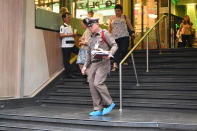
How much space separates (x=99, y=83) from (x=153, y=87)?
1.97 metres

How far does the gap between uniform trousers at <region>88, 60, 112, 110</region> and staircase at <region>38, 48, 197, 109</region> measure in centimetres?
115

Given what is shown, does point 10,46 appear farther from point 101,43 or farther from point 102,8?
point 102,8

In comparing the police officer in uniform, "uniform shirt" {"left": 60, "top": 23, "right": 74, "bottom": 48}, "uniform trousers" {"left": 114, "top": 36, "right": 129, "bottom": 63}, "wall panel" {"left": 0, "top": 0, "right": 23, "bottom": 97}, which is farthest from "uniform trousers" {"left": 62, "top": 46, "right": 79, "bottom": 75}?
"wall panel" {"left": 0, "top": 0, "right": 23, "bottom": 97}

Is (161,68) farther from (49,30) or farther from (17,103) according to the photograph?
(17,103)

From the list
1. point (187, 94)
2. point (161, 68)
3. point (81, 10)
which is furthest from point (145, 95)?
point (81, 10)

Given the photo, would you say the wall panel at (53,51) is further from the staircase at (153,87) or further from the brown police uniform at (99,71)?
the brown police uniform at (99,71)

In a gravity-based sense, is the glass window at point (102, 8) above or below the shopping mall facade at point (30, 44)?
above

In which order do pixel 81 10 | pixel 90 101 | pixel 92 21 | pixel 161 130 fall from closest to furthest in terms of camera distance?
1. pixel 161 130
2. pixel 92 21
3. pixel 90 101
4. pixel 81 10

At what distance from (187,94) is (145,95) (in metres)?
0.85

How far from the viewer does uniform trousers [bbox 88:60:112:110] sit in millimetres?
5324

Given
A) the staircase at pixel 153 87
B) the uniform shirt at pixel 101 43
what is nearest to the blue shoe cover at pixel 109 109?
the uniform shirt at pixel 101 43

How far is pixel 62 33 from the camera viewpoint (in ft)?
27.4

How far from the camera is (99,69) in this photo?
17.7ft

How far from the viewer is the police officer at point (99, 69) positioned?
534cm
